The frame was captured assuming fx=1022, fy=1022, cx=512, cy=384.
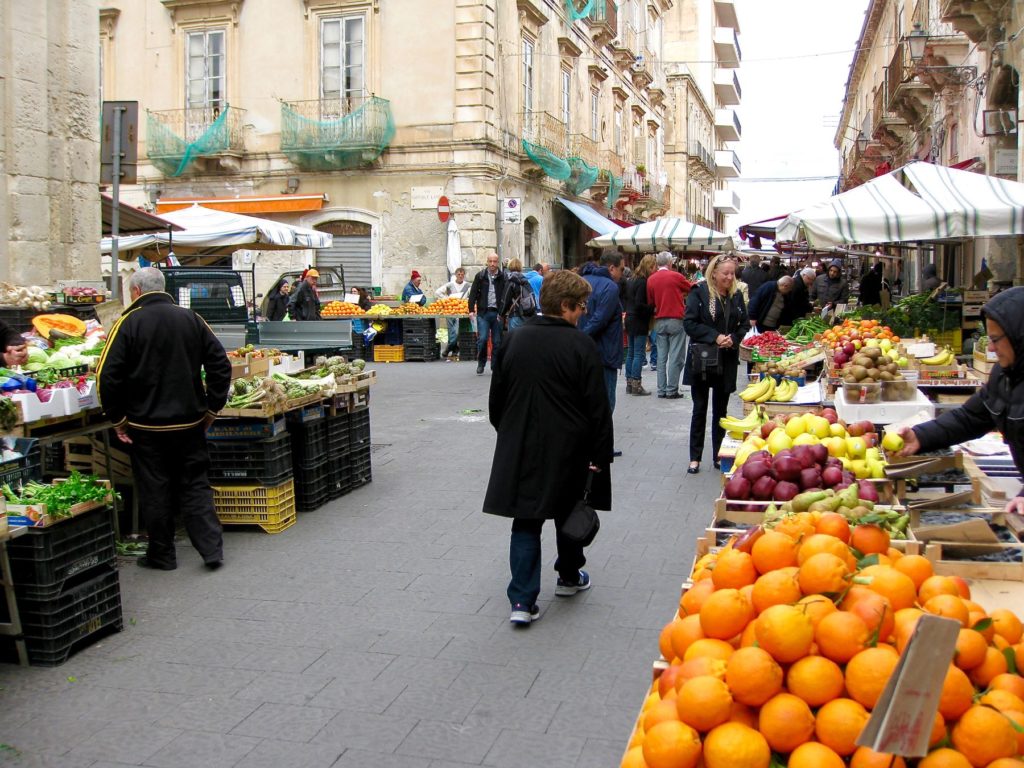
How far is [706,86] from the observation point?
203 ft

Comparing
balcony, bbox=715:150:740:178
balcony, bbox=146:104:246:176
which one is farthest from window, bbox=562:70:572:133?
balcony, bbox=715:150:740:178

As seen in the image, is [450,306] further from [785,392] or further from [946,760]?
[946,760]

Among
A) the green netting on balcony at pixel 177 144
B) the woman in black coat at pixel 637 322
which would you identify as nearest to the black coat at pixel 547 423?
the woman in black coat at pixel 637 322

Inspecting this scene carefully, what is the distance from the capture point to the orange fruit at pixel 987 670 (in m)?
2.40

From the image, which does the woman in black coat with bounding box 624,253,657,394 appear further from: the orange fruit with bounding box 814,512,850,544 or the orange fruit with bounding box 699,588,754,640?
the orange fruit with bounding box 699,588,754,640

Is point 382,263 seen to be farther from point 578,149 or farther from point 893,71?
point 893,71

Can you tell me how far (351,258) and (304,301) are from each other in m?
6.08

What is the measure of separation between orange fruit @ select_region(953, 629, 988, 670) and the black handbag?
2.78m

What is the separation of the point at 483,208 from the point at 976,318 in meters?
12.4

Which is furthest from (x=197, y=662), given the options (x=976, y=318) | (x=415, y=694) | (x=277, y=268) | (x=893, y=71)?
(x=893, y=71)

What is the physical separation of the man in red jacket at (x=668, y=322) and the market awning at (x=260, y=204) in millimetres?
12006

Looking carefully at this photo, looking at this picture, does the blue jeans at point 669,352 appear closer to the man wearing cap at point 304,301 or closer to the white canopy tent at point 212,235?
the white canopy tent at point 212,235

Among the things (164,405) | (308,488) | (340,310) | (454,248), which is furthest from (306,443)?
(454,248)

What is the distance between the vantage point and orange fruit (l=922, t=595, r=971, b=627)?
2.53 metres
